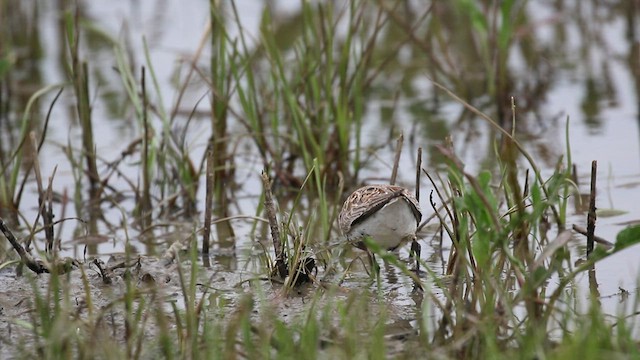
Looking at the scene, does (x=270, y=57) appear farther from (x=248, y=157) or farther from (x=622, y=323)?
(x=622, y=323)

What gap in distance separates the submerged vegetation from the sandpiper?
5.2 inches

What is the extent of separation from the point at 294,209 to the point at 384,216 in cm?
35

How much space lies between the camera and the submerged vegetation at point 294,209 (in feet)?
11.5

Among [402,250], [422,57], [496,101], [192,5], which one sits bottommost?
[402,250]

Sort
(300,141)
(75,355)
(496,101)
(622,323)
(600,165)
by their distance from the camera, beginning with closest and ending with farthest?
(622,323) < (75,355) < (300,141) < (600,165) < (496,101)

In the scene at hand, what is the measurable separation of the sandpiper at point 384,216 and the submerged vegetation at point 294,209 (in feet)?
Answer: 0.43

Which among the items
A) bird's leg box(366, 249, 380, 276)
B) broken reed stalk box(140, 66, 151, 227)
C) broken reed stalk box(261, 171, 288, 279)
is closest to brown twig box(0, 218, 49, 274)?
broken reed stalk box(261, 171, 288, 279)

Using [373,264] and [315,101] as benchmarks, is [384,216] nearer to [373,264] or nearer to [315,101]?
[373,264]

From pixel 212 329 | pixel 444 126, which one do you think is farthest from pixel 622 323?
pixel 444 126

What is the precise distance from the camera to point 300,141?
567cm

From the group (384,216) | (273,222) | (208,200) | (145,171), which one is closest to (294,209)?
(273,222)

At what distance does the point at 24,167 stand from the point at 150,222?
1.41 meters

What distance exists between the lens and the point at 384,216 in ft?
14.2

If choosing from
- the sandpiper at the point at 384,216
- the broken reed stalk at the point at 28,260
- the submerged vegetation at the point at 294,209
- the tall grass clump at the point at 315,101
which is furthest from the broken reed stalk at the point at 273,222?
the tall grass clump at the point at 315,101
